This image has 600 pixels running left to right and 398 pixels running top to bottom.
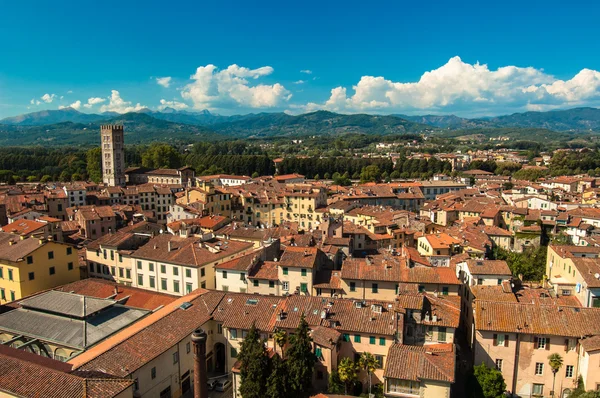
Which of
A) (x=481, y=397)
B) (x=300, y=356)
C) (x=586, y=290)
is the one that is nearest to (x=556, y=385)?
(x=481, y=397)

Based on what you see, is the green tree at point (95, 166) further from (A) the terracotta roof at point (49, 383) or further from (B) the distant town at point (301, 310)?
(A) the terracotta roof at point (49, 383)

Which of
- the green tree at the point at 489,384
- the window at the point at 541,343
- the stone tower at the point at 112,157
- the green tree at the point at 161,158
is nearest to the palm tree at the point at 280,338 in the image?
the green tree at the point at 489,384

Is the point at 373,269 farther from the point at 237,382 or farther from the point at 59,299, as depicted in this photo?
the point at 59,299

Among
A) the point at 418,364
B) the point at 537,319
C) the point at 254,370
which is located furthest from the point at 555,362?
the point at 254,370

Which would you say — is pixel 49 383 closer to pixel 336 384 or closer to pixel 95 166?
pixel 336 384

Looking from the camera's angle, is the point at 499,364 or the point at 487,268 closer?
the point at 499,364

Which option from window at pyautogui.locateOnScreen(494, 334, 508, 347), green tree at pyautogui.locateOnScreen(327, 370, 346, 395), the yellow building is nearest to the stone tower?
the yellow building

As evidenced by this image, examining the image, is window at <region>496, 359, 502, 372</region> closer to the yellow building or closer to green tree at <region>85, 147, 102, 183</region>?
the yellow building
